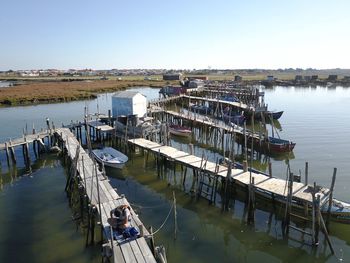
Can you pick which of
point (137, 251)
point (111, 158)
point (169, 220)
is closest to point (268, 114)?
point (111, 158)

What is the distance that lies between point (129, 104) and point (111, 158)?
926 centimetres

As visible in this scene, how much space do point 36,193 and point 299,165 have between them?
21.4m

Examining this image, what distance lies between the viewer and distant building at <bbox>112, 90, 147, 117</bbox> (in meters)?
33.3

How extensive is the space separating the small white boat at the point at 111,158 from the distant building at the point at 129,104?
745 centimetres

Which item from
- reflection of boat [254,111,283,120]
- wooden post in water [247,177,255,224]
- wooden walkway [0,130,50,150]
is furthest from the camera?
reflection of boat [254,111,283,120]

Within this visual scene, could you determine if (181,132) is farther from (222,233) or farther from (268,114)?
(222,233)

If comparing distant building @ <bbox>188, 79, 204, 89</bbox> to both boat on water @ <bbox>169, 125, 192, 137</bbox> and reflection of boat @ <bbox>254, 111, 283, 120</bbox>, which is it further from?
boat on water @ <bbox>169, 125, 192, 137</bbox>

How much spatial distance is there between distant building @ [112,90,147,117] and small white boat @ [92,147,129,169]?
24.5 ft

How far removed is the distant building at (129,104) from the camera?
33281 mm

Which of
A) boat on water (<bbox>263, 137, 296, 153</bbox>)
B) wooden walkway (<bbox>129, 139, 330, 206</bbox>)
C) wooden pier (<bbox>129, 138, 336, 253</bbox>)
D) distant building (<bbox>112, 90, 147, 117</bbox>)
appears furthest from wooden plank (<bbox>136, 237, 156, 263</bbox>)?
distant building (<bbox>112, 90, 147, 117</bbox>)

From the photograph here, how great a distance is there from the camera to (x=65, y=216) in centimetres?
1802

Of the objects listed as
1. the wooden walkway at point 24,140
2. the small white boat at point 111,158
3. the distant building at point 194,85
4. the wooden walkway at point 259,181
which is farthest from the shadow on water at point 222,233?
the distant building at point 194,85

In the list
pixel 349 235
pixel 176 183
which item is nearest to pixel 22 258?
pixel 176 183

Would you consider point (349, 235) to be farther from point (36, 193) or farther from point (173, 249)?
point (36, 193)
